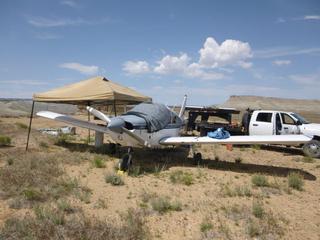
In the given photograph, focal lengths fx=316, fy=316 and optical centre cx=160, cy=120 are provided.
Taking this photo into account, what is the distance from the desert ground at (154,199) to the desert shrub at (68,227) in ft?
0.05

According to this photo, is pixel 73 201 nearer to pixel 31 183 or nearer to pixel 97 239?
pixel 31 183

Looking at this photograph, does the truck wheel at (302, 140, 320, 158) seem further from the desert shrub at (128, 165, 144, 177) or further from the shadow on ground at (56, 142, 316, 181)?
the desert shrub at (128, 165, 144, 177)

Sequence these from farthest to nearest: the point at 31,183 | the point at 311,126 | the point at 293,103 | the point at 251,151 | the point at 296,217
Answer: the point at 293,103 < the point at 251,151 < the point at 311,126 < the point at 31,183 < the point at 296,217

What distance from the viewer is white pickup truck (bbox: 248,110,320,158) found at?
1381 centimetres

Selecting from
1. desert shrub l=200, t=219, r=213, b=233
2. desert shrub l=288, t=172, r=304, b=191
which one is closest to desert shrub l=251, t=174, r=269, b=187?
desert shrub l=288, t=172, r=304, b=191

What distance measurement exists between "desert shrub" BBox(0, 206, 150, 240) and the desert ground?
0.02m

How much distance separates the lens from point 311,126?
1423 centimetres

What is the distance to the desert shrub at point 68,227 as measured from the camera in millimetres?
4945

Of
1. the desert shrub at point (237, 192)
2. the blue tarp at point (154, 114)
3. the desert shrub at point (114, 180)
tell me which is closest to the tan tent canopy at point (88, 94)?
the blue tarp at point (154, 114)

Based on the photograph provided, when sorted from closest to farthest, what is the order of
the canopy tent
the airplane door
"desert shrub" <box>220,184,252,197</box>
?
"desert shrub" <box>220,184,252,197</box> < the canopy tent < the airplane door

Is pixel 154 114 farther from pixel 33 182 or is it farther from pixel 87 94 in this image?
pixel 33 182

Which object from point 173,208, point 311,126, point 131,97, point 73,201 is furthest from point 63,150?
point 311,126

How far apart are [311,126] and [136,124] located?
8683mm

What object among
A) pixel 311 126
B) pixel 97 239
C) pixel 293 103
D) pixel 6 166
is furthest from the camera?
pixel 293 103
